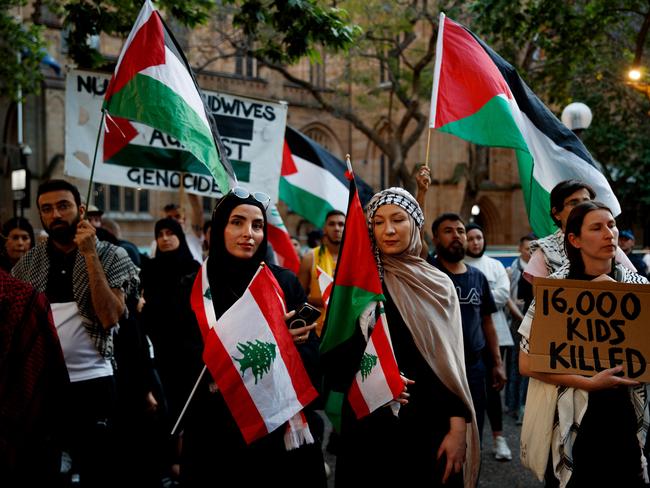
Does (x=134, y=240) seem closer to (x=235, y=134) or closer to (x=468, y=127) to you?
(x=235, y=134)

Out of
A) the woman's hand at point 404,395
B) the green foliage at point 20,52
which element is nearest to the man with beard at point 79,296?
the woman's hand at point 404,395

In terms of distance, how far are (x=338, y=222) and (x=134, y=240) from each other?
82.2 ft

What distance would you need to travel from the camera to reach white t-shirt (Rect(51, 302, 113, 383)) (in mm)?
4195

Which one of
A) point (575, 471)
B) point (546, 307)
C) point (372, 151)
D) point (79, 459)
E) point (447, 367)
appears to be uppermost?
point (372, 151)

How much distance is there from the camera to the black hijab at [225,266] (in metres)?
3.48

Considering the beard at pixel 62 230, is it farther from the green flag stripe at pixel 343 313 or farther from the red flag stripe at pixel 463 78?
the red flag stripe at pixel 463 78

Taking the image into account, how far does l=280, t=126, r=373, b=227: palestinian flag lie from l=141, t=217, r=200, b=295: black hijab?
149cm

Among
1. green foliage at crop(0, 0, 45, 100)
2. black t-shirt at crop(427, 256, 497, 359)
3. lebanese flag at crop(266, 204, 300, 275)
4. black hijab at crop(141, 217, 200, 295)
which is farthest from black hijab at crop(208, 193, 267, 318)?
green foliage at crop(0, 0, 45, 100)

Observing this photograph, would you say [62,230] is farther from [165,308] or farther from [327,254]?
[327,254]

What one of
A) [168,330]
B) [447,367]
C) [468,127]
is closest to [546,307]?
[447,367]

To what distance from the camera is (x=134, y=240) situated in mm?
30672

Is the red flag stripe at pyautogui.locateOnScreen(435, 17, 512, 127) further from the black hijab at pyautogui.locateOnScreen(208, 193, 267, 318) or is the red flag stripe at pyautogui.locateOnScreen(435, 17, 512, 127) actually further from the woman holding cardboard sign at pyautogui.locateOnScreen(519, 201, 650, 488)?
the black hijab at pyautogui.locateOnScreen(208, 193, 267, 318)

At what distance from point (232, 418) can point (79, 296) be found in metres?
1.41

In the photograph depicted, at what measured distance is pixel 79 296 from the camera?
4184mm
